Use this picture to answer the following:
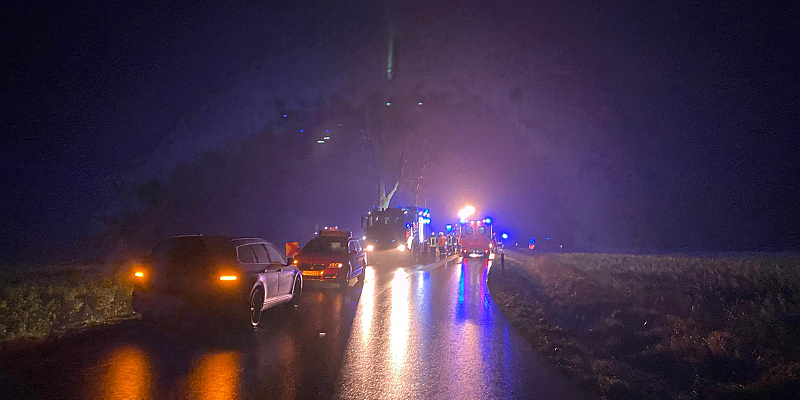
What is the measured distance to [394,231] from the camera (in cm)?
3756

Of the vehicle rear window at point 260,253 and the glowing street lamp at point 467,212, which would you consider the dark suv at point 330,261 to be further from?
the glowing street lamp at point 467,212

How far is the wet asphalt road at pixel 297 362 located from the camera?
653cm

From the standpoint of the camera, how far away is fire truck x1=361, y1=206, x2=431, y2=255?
37188 millimetres

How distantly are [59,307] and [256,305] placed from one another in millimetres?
3435

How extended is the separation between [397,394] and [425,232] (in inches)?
1411

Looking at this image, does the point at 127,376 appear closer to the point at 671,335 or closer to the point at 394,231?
the point at 671,335

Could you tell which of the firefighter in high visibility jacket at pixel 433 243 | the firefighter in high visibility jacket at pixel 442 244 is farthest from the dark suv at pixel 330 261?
the firefighter in high visibility jacket at pixel 442 244

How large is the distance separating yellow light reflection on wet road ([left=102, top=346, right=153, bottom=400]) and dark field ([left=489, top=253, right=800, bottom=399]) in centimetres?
523

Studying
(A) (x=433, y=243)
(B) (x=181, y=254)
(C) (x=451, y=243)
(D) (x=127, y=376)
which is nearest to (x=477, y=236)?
(C) (x=451, y=243)

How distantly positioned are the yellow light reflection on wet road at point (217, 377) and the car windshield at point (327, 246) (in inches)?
368

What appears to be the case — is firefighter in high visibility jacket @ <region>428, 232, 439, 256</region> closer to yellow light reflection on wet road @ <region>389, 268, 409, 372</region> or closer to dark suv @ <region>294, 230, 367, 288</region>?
yellow light reflection on wet road @ <region>389, 268, 409, 372</region>

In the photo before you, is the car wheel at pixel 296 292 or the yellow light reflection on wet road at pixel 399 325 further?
the car wheel at pixel 296 292

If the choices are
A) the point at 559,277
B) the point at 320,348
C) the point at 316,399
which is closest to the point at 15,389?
the point at 316,399

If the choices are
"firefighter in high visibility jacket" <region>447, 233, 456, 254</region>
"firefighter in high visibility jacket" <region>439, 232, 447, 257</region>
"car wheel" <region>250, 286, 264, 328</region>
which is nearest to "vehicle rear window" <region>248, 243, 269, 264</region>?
"car wheel" <region>250, 286, 264, 328</region>
